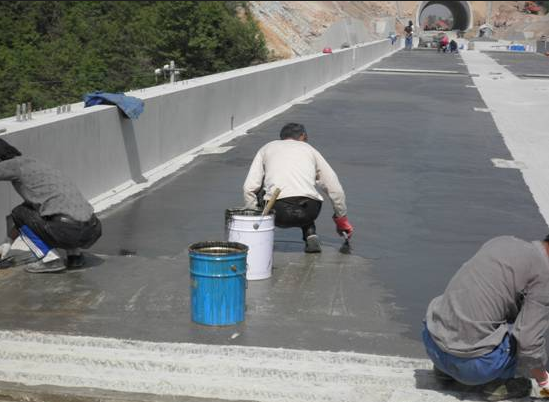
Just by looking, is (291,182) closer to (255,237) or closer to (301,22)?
(255,237)

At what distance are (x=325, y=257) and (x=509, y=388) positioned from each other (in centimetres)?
353

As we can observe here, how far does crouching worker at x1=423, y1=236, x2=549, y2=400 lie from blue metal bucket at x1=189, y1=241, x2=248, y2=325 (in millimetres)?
1653

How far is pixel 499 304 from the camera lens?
5457 millimetres

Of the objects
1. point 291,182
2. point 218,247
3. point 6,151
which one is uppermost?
point 6,151

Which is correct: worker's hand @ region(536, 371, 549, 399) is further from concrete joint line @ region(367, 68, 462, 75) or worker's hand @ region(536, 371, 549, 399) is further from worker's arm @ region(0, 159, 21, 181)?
concrete joint line @ region(367, 68, 462, 75)

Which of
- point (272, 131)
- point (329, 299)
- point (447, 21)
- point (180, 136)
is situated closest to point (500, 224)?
point (329, 299)

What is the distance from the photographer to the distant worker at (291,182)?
8.88 meters

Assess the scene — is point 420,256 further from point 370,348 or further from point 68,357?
point 68,357

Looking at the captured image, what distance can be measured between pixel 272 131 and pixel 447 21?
134 metres

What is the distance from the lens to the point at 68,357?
6.32 metres

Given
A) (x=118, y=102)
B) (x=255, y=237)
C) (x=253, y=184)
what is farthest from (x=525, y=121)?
(x=255, y=237)

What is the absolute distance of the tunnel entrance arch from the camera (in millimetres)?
127625

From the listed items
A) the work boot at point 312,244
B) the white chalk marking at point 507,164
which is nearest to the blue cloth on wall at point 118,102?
the work boot at point 312,244

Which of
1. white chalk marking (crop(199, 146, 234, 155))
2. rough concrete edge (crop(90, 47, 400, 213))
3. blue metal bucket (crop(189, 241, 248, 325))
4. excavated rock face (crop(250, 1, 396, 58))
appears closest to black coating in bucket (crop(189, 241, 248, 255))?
blue metal bucket (crop(189, 241, 248, 325))
